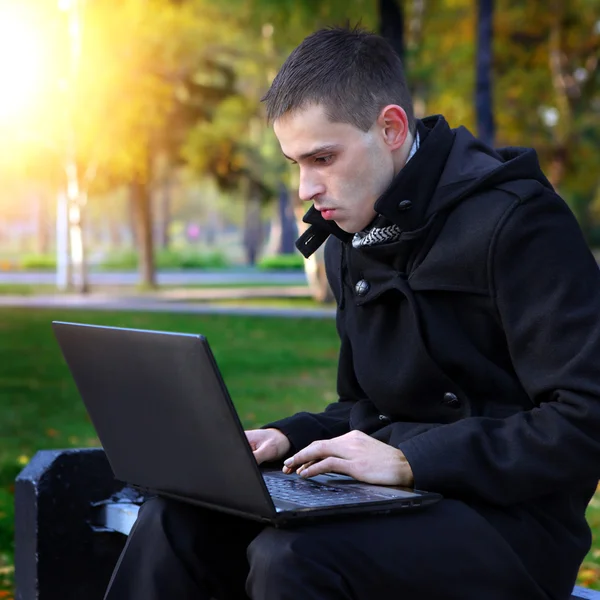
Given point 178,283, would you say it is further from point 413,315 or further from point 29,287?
point 413,315

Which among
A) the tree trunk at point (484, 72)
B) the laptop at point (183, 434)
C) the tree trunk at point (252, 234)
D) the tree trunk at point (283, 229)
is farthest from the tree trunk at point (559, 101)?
the tree trunk at point (283, 229)

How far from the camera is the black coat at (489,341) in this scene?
2.29m

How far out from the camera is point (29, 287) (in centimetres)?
3047

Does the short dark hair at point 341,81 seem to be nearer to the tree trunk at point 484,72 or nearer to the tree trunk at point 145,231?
the tree trunk at point 484,72

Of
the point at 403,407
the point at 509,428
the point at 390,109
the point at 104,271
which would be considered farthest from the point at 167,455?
the point at 104,271

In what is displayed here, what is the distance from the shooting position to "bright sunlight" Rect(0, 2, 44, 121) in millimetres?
23984

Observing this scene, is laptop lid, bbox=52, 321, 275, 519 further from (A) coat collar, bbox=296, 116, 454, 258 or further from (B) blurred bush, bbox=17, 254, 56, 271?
(B) blurred bush, bbox=17, 254, 56, 271

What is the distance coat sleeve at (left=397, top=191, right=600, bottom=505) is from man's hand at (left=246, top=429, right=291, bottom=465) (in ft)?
1.65

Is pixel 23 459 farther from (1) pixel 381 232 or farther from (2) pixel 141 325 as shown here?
(2) pixel 141 325

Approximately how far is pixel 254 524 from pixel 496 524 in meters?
0.53

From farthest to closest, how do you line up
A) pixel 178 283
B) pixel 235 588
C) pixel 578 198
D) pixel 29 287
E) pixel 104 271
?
pixel 104 271 → pixel 578 198 → pixel 178 283 → pixel 29 287 → pixel 235 588

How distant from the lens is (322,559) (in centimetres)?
208

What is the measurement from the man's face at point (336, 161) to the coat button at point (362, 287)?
6.8 inches

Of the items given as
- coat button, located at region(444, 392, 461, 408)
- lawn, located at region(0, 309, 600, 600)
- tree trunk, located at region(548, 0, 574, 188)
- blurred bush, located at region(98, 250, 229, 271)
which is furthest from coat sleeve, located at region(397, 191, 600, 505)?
blurred bush, located at region(98, 250, 229, 271)
